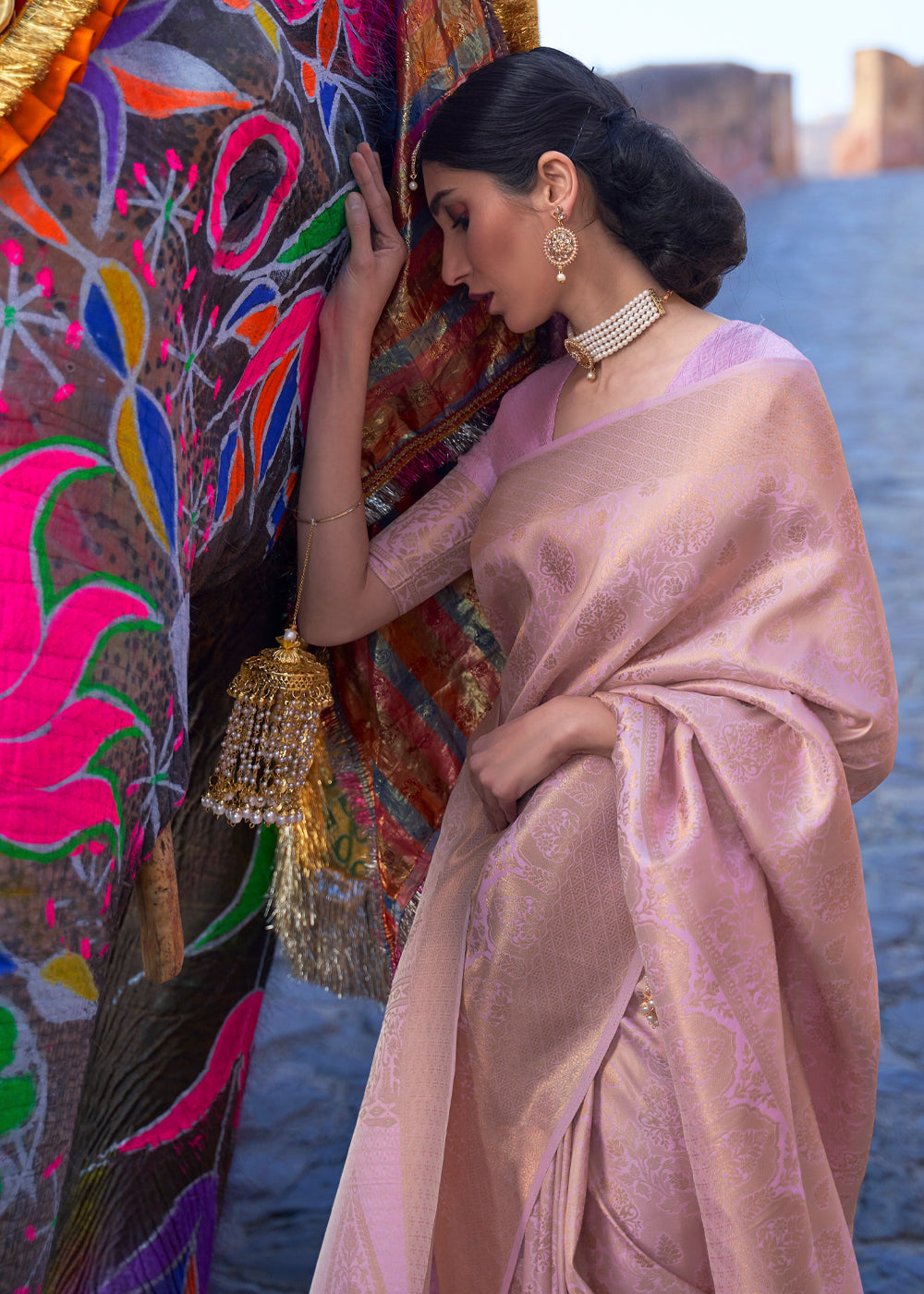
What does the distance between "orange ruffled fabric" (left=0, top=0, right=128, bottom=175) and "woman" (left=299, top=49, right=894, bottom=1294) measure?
29 cm

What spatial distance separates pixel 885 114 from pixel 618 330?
12998 millimetres

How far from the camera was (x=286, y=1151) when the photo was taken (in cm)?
176

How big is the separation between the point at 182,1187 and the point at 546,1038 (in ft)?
1.71

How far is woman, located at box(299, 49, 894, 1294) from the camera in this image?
1053mm

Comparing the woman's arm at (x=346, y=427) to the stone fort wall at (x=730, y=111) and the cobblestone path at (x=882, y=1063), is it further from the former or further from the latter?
the stone fort wall at (x=730, y=111)

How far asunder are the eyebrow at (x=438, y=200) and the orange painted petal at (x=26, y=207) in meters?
0.45

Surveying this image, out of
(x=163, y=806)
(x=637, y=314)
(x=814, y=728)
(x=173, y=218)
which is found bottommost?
(x=814, y=728)

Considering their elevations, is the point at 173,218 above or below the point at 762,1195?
above

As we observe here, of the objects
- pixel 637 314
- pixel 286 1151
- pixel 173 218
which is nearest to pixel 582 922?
pixel 637 314

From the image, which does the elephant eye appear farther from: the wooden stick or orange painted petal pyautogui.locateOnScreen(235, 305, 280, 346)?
the wooden stick

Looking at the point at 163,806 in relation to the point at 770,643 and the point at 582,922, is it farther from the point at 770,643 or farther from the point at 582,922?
the point at 770,643

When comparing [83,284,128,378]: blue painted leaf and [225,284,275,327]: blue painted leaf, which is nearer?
[83,284,128,378]: blue painted leaf

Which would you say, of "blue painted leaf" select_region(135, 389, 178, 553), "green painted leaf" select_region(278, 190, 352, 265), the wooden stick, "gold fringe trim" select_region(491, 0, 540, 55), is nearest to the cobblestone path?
"gold fringe trim" select_region(491, 0, 540, 55)

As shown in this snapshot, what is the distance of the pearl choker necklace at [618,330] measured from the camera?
118 cm
